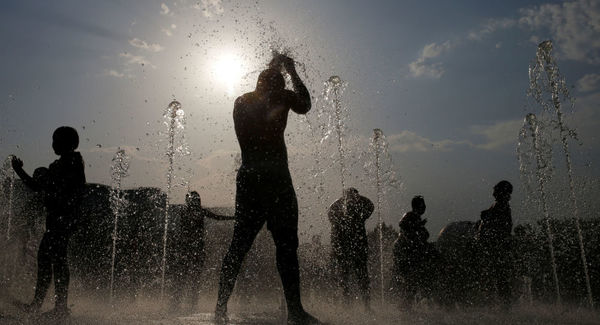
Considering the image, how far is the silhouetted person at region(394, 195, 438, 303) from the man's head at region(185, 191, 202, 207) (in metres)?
2.92

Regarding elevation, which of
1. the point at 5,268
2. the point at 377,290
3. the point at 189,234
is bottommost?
the point at 377,290

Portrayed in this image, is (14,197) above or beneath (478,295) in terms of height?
above

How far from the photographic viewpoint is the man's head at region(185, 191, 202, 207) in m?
6.74

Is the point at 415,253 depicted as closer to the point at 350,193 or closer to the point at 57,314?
the point at 350,193

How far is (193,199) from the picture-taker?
678 centimetres

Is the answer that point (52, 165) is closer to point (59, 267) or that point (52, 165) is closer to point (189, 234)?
point (59, 267)

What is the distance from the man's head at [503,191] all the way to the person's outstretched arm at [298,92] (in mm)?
3785

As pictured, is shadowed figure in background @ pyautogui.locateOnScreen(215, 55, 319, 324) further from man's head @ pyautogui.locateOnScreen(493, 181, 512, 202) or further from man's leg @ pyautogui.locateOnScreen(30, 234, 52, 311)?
man's head @ pyautogui.locateOnScreen(493, 181, 512, 202)

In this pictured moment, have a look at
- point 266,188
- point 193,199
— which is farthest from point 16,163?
point 193,199

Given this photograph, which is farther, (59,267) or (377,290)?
(377,290)

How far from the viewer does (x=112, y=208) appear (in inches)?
355

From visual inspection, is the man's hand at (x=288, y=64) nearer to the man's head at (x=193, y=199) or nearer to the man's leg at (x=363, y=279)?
the man's leg at (x=363, y=279)

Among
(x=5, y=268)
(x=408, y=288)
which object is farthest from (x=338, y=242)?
(x=5, y=268)

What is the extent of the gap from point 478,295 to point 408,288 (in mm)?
1486
